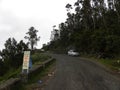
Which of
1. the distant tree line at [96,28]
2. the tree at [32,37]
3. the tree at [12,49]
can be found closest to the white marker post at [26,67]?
the distant tree line at [96,28]

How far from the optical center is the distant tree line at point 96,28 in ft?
129

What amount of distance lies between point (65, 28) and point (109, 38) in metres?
55.4

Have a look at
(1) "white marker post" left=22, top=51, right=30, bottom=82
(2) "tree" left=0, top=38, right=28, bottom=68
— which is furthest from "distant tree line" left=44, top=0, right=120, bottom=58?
(1) "white marker post" left=22, top=51, right=30, bottom=82

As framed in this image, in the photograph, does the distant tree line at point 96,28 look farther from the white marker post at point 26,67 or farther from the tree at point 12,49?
the white marker post at point 26,67

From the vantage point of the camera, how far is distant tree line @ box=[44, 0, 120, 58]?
1550 inches

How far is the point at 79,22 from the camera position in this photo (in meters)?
76.6

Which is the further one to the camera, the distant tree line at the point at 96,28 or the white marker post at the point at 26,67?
the distant tree line at the point at 96,28

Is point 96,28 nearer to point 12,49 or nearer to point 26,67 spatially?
point 12,49

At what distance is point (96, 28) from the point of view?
199ft

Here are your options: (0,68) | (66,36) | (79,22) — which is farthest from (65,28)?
(0,68)

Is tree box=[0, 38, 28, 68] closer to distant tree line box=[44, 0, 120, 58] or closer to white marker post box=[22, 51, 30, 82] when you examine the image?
distant tree line box=[44, 0, 120, 58]

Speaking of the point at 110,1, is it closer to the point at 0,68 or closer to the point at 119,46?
the point at 119,46

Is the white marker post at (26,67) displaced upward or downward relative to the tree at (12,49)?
downward

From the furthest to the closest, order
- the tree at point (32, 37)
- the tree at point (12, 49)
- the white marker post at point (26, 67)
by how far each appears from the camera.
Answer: the tree at point (32, 37) < the tree at point (12, 49) < the white marker post at point (26, 67)
